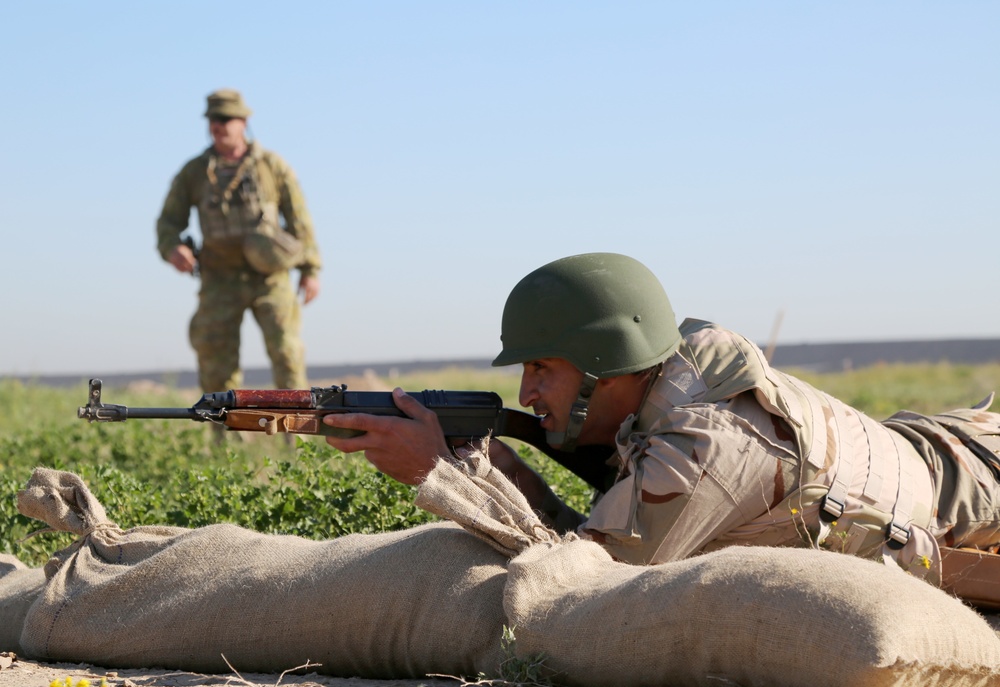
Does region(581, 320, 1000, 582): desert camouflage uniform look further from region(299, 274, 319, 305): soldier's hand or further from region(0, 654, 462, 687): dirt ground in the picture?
region(299, 274, 319, 305): soldier's hand

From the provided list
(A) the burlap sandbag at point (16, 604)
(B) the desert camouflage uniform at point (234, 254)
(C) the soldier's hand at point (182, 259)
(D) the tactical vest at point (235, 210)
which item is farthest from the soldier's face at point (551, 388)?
(C) the soldier's hand at point (182, 259)

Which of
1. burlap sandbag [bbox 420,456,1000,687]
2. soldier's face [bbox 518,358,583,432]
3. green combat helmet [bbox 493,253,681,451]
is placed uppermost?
green combat helmet [bbox 493,253,681,451]

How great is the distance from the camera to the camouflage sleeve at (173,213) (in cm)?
1122

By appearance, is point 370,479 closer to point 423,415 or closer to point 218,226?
point 423,415

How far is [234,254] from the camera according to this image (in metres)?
11.2

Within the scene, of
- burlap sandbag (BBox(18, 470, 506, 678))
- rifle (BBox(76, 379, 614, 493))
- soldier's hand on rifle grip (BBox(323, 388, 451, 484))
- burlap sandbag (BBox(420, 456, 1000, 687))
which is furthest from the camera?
rifle (BBox(76, 379, 614, 493))

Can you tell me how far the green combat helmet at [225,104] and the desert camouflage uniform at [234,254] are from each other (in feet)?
1.24

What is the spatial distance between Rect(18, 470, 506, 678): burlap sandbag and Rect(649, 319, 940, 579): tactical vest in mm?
970

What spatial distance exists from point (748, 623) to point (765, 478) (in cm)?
90

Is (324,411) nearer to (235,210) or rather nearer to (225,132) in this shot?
(235,210)

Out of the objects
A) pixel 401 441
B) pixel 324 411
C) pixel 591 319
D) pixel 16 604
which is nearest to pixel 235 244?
pixel 324 411

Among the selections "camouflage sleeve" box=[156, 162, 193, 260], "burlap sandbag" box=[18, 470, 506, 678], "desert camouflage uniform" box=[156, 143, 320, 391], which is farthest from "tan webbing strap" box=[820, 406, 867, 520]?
"camouflage sleeve" box=[156, 162, 193, 260]

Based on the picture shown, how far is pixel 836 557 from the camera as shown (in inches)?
120

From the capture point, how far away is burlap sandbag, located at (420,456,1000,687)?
9.16ft
